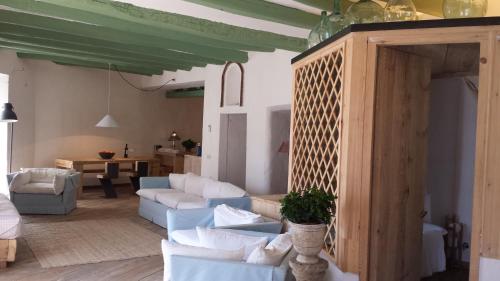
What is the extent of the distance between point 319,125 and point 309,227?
0.83 m

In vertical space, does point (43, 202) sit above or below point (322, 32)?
below

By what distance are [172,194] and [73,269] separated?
214 cm

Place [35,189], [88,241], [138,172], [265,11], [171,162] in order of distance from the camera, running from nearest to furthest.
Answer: [265,11]
[88,241]
[35,189]
[138,172]
[171,162]

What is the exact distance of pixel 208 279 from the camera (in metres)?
2.46

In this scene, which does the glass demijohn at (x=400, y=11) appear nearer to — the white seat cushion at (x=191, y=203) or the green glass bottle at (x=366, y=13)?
the green glass bottle at (x=366, y=13)

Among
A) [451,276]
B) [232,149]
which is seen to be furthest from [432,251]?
[232,149]

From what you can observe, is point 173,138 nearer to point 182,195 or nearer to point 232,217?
point 182,195

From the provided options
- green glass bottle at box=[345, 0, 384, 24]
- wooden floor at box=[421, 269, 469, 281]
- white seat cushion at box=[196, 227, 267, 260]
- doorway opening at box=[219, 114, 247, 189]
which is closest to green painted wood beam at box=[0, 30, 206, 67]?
doorway opening at box=[219, 114, 247, 189]

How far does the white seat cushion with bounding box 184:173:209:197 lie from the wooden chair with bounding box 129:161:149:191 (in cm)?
241

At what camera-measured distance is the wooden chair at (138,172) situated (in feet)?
27.5

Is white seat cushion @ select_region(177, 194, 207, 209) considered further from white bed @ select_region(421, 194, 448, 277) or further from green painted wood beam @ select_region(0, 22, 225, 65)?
white bed @ select_region(421, 194, 448, 277)

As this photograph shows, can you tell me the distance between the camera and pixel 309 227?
2197 mm

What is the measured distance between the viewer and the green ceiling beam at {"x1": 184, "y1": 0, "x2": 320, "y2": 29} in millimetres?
3303

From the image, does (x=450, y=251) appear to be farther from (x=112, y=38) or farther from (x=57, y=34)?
(x=57, y=34)
